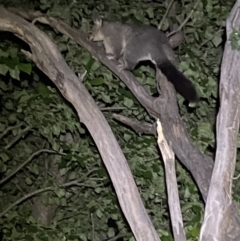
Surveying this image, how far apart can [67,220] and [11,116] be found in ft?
2.74

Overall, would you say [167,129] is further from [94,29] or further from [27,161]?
[27,161]

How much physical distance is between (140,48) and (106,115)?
475mm

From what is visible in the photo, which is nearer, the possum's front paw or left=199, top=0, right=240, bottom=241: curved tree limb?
left=199, top=0, right=240, bottom=241: curved tree limb

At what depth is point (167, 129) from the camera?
1.97 meters

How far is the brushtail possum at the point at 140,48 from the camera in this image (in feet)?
7.52

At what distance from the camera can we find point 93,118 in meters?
1.83

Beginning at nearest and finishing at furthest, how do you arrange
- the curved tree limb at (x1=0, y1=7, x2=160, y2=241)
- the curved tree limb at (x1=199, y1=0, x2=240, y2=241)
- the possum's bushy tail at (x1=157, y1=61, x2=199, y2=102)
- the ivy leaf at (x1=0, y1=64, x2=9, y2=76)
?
the curved tree limb at (x1=199, y1=0, x2=240, y2=241) < the curved tree limb at (x1=0, y1=7, x2=160, y2=241) < the ivy leaf at (x1=0, y1=64, x2=9, y2=76) < the possum's bushy tail at (x1=157, y1=61, x2=199, y2=102)

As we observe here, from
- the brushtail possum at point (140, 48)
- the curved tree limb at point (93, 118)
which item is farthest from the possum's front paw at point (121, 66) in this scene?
the curved tree limb at point (93, 118)

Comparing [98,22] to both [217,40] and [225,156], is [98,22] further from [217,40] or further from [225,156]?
[225,156]

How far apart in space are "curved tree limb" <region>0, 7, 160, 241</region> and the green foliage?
0.13 metres

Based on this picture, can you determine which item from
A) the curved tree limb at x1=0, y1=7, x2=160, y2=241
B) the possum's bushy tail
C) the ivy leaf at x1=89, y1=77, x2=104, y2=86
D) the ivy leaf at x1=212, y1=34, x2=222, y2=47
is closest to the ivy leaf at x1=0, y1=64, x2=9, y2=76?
Result: the curved tree limb at x1=0, y1=7, x2=160, y2=241

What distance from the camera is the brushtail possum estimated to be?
90.3 inches

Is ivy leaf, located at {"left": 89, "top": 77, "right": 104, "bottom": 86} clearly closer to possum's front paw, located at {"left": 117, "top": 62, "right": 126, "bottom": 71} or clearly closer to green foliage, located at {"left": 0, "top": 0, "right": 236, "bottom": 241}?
green foliage, located at {"left": 0, "top": 0, "right": 236, "bottom": 241}

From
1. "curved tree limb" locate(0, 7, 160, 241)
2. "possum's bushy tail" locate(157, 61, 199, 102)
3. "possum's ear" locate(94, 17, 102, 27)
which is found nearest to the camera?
"curved tree limb" locate(0, 7, 160, 241)
